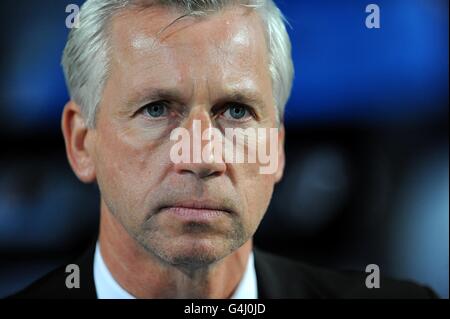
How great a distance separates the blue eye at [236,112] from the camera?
1418mm

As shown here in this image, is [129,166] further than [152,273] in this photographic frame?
No

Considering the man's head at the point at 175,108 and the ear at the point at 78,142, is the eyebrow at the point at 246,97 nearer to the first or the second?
the man's head at the point at 175,108

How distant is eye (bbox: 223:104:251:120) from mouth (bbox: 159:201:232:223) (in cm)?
20

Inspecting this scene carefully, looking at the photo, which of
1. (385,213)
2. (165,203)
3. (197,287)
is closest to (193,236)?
(165,203)

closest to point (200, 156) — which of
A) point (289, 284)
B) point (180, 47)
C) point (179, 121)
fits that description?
point (179, 121)

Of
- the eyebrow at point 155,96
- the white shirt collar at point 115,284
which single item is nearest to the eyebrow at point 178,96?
the eyebrow at point 155,96

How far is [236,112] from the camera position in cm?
143

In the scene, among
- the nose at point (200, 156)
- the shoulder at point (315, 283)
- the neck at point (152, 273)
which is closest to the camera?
the nose at point (200, 156)

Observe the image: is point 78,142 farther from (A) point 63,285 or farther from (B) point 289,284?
(B) point 289,284

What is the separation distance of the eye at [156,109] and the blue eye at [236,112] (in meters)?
0.13

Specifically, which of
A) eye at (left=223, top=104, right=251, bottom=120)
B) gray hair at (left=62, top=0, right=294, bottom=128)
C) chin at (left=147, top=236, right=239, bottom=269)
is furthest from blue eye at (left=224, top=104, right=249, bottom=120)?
chin at (left=147, top=236, right=239, bottom=269)

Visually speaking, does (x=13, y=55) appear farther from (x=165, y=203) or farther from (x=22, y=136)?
(x=165, y=203)

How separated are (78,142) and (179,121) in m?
0.28

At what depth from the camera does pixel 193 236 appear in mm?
1353
